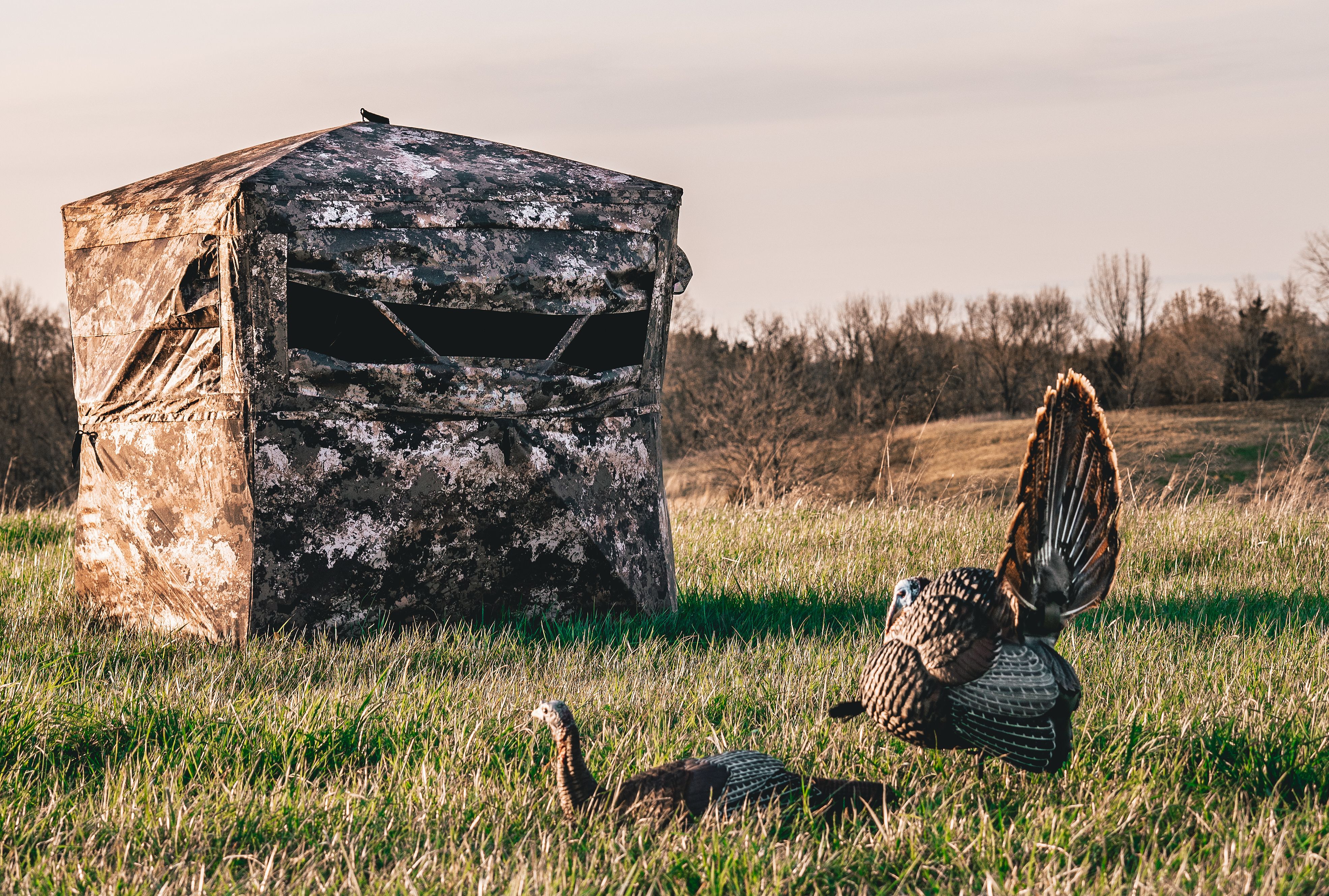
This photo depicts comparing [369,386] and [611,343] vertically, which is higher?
[611,343]

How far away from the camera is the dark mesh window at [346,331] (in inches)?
175

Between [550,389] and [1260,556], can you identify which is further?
[1260,556]

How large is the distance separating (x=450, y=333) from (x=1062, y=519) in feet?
10.7

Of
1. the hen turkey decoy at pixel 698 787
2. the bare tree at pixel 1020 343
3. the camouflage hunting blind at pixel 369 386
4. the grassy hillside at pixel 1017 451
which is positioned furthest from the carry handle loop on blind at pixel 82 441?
the bare tree at pixel 1020 343

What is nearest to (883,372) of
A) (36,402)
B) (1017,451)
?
(1017,451)

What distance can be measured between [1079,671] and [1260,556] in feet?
11.6

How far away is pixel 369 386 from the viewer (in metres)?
4.29

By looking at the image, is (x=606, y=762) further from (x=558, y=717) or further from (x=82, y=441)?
(x=82, y=441)

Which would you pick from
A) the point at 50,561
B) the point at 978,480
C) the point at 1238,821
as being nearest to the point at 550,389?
the point at 1238,821

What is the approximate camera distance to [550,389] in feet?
15.1

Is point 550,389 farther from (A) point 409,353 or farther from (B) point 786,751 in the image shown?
(B) point 786,751

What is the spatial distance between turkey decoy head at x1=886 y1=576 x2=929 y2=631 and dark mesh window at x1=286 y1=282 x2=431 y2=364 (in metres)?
2.44

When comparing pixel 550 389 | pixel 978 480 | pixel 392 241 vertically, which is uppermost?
pixel 392 241

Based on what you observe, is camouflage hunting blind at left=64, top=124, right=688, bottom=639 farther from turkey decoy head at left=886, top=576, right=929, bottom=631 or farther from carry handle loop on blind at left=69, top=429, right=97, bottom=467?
turkey decoy head at left=886, top=576, right=929, bottom=631
